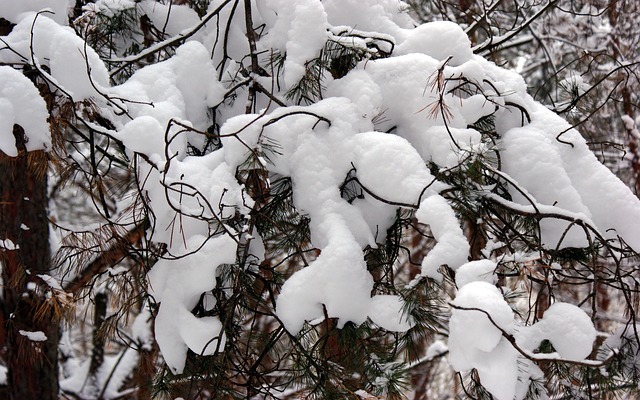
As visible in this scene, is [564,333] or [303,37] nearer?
[564,333]

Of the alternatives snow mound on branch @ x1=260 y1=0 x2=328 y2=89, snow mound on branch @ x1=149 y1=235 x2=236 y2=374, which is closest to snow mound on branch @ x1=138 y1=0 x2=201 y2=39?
snow mound on branch @ x1=260 y1=0 x2=328 y2=89

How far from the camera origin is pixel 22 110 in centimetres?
157

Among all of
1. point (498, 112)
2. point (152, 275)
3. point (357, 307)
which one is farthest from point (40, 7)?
point (498, 112)

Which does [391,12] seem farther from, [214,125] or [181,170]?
[181,170]

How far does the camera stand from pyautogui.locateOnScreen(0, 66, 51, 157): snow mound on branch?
154 cm

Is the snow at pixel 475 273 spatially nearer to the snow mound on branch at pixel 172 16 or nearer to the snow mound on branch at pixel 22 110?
the snow mound on branch at pixel 22 110

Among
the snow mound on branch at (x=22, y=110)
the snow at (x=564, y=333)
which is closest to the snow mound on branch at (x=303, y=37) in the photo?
the snow mound on branch at (x=22, y=110)

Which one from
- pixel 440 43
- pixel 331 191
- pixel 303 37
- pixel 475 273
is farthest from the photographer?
pixel 440 43

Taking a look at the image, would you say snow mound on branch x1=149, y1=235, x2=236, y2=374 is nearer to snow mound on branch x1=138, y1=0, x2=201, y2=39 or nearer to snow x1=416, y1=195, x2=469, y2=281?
snow x1=416, y1=195, x2=469, y2=281

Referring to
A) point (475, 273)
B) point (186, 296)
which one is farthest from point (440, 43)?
point (186, 296)

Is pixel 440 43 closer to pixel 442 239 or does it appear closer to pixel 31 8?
pixel 442 239

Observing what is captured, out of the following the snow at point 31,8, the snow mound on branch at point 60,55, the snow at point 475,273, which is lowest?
the snow at point 475,273

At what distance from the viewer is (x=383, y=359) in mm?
1763

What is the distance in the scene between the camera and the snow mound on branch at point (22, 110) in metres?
1.54
